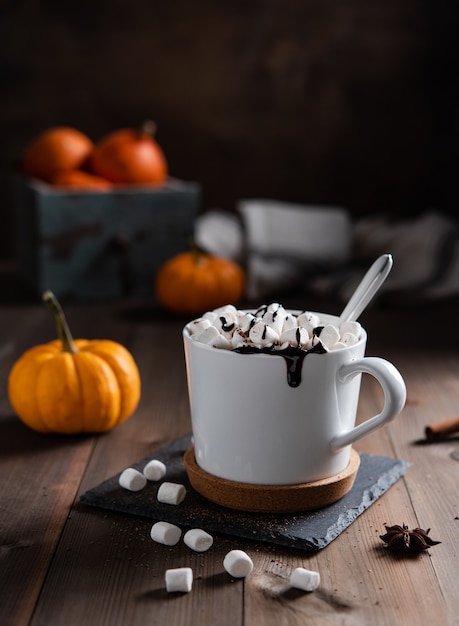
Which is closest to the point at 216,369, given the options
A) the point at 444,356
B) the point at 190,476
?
the point at 190,476

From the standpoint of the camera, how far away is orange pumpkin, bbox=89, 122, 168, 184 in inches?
82.4

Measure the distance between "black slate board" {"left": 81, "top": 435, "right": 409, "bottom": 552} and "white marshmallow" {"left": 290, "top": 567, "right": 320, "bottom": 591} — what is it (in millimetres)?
63

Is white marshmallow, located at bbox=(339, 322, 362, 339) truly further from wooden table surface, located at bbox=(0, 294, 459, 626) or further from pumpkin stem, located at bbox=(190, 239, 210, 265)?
pumpkin stem, located at bbox=(190, 239, 210, 265)

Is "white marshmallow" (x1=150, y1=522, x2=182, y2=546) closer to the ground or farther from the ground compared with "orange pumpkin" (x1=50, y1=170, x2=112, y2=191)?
farther from the ground

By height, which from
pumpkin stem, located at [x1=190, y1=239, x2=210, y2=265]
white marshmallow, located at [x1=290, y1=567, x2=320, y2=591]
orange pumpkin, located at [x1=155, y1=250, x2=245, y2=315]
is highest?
white marshmallow, located at [x1=290, y1=567, x2=320, y2=591]

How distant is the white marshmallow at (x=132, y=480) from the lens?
3.24ft

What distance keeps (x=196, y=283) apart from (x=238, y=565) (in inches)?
45.0

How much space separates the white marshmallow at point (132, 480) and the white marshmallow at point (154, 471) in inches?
0.9

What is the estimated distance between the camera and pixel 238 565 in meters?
0.83

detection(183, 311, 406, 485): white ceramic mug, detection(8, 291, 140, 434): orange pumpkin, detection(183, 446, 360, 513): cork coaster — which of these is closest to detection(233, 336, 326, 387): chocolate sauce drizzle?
detection(183, 311, 406, 485): white ceramic mug

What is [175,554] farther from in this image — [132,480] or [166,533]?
[132,480]

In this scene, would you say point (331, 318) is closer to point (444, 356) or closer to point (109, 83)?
point (444, 356)

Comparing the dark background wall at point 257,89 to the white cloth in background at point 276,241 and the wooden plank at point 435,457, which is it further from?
the wooden plank at point 435,457

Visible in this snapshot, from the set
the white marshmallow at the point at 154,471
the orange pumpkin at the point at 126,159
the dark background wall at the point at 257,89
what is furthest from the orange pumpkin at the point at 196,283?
the white marshmallow at the point at 154,471
